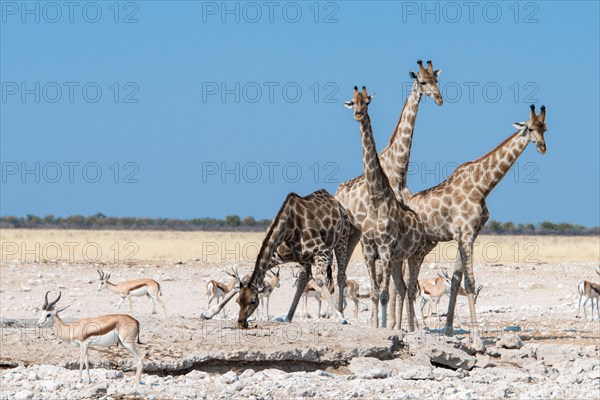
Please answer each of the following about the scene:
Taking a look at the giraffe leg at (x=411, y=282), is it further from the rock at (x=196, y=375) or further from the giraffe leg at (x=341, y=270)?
the rock at (x=196, y=375)

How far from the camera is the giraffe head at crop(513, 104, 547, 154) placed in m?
16.5

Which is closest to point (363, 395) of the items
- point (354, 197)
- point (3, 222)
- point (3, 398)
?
point (3, 398)

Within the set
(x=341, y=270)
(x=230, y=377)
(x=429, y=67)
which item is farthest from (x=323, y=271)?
(x=230, y=377)

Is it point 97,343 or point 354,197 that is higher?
point 354,197

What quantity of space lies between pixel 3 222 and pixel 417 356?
275 ft

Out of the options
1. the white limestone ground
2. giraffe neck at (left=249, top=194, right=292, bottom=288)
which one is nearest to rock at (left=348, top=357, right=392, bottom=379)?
the white limestone ground

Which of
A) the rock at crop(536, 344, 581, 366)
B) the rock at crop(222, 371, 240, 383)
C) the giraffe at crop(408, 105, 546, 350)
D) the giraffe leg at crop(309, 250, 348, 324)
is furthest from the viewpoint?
the giraffe at crop(408, 105, 546, 350)

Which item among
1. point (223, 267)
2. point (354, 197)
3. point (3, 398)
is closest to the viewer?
point (3, 398)

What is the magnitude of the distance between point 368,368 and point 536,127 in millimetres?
5213

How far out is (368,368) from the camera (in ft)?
42.5

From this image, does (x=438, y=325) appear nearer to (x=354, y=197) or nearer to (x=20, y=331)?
(x=354, y=197)

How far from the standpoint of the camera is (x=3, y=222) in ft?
308

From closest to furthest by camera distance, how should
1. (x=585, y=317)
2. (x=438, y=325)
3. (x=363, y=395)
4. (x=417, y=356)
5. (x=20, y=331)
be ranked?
1. (x=363, y=395)
2. (x=20, y=331)
3. (x=417, y=356)
4. (x=438, y=325)
5. (x=585, y=317)

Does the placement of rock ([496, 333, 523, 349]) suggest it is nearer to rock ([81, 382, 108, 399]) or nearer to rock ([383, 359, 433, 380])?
rock ([383, 359, 433, 380])
